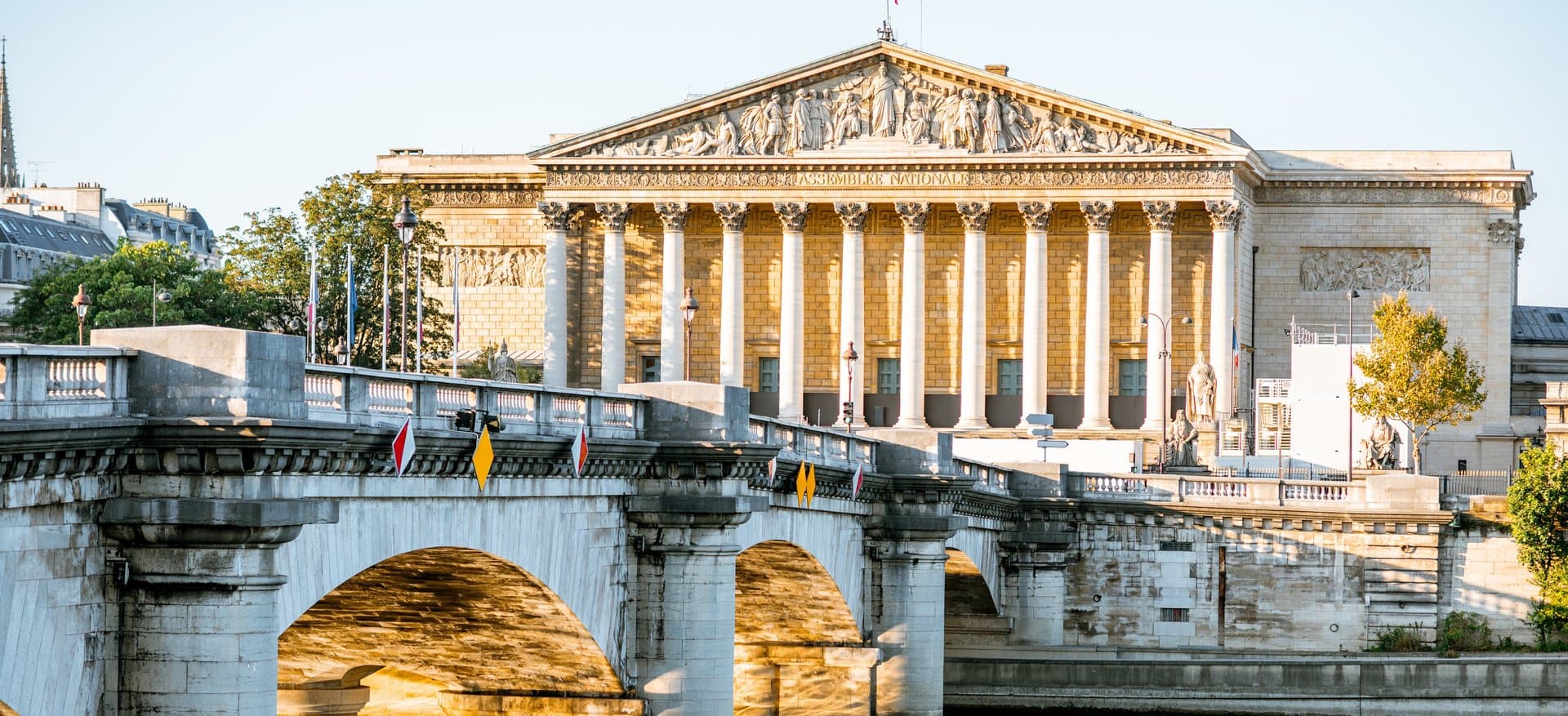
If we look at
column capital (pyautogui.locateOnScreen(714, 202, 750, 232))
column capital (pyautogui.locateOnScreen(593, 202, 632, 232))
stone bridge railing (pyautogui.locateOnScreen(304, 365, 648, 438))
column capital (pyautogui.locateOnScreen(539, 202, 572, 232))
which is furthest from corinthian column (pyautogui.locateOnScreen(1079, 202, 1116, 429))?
stone bridge railing (pyautogui.locateOnScreen(304, 365, 648, 438))

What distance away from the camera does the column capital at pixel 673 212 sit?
96.2 meters

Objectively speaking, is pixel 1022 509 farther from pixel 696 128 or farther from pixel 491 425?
pixel 491 425

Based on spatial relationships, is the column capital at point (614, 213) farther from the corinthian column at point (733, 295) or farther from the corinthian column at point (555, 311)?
the corinthian column at point (733, 295)

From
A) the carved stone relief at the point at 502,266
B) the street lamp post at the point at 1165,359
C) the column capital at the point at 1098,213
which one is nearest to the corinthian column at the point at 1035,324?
the column capital at the point at 1098,213

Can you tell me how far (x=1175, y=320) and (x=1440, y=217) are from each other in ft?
39.4

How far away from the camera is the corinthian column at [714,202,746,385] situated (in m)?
95.8

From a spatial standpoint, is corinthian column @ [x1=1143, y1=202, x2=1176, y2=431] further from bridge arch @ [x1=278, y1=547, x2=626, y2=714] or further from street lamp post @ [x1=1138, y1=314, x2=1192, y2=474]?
bridge arch @ [x1=278, y1=547, x2=626, y2=714]

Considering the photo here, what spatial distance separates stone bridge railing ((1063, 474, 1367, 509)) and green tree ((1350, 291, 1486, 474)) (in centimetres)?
1241

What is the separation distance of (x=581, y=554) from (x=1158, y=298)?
6348cm

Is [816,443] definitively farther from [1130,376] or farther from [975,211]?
[1130,376]

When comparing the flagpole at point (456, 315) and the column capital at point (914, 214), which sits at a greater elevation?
the column capital at point (914, 214)

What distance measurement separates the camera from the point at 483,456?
28047mm

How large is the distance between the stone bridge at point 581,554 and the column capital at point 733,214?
30.0m

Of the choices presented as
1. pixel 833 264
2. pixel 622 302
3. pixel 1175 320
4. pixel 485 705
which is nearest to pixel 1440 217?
pixel 1175 320
